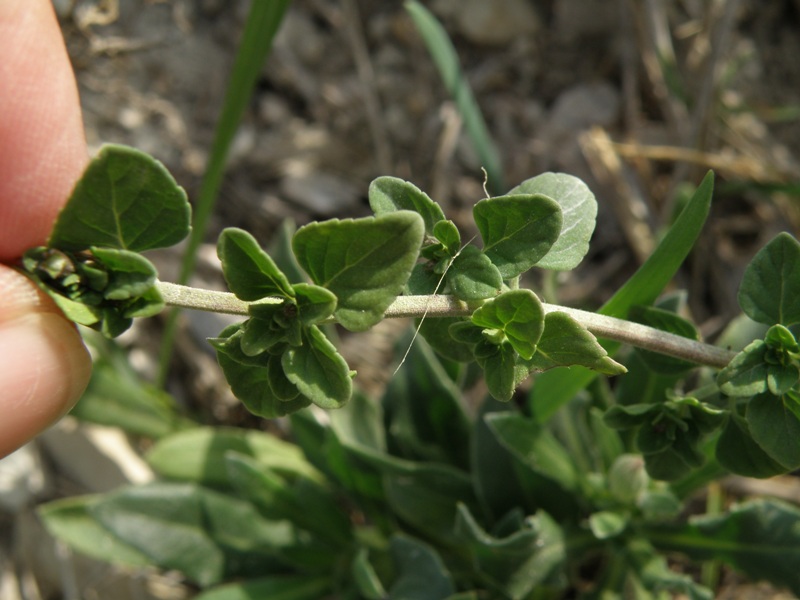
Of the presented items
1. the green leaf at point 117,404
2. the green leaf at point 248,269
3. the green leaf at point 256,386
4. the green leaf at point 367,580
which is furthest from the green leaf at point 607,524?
the green leaf at point 117,404

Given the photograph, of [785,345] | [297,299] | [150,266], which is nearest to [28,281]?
[150,266]

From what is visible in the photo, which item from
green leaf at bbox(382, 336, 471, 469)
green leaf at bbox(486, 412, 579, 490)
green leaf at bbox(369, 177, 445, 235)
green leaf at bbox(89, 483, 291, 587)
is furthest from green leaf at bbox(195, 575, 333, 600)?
green leaf at bbox(369, 177, 445, 235)

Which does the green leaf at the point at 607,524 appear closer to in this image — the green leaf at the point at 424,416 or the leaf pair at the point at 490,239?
the green leaf at the point at 424,416

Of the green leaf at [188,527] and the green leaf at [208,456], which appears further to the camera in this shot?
the green leaf at [208,456]

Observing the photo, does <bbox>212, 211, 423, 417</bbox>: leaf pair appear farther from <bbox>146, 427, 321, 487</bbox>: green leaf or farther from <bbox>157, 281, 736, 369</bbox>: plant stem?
<bbox>146, 427, 321, 487</bbox>: green leaf

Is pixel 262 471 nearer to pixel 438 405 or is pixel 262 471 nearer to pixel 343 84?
pixel 438 405

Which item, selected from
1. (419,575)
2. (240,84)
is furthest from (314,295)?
(240,84)

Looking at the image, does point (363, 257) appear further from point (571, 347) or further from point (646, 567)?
point (646, 567)
